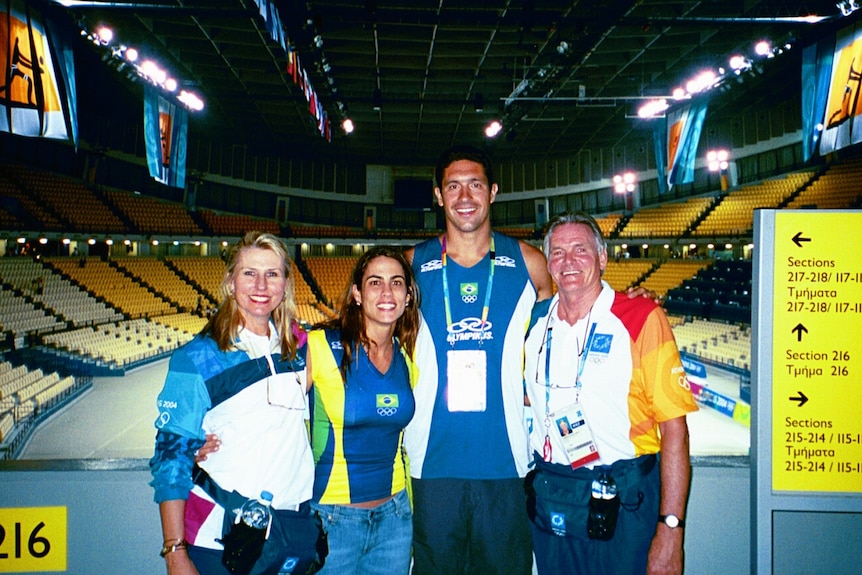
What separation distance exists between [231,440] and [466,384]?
0.84m

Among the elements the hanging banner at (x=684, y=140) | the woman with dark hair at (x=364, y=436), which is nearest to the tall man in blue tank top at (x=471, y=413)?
the woman with dark hair at (x=364, y=436)

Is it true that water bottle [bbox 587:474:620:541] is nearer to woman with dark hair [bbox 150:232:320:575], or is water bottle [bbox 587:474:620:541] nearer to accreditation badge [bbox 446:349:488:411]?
accreditation badge [bbox 446:349:488:411]

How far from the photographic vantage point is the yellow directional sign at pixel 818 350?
1795 mm

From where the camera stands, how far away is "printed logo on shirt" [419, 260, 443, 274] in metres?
2.17

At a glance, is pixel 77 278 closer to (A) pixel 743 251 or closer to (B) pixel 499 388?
(B) pixel 499 388

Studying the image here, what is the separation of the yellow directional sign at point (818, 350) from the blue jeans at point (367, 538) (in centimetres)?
139

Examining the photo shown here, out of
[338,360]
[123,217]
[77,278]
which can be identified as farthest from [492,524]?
[123,217]

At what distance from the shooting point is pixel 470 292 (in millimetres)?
Result: 2096

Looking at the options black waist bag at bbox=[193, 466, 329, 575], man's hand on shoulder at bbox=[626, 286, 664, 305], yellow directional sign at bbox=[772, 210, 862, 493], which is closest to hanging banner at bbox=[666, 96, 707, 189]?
yellow directional sign at bbox=[772, 210, 862, 493]

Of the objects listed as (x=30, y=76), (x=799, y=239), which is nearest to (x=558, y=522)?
(x=799, y=239)

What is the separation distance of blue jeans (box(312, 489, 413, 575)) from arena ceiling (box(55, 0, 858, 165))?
798 cm

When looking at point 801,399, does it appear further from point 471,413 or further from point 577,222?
point 471,413

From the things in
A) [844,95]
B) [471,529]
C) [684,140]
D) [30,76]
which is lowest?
[471,529]

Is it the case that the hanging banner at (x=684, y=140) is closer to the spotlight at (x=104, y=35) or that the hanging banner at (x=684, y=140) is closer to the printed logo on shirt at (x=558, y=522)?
the printed logo on shirt at (x=558, y=522)
